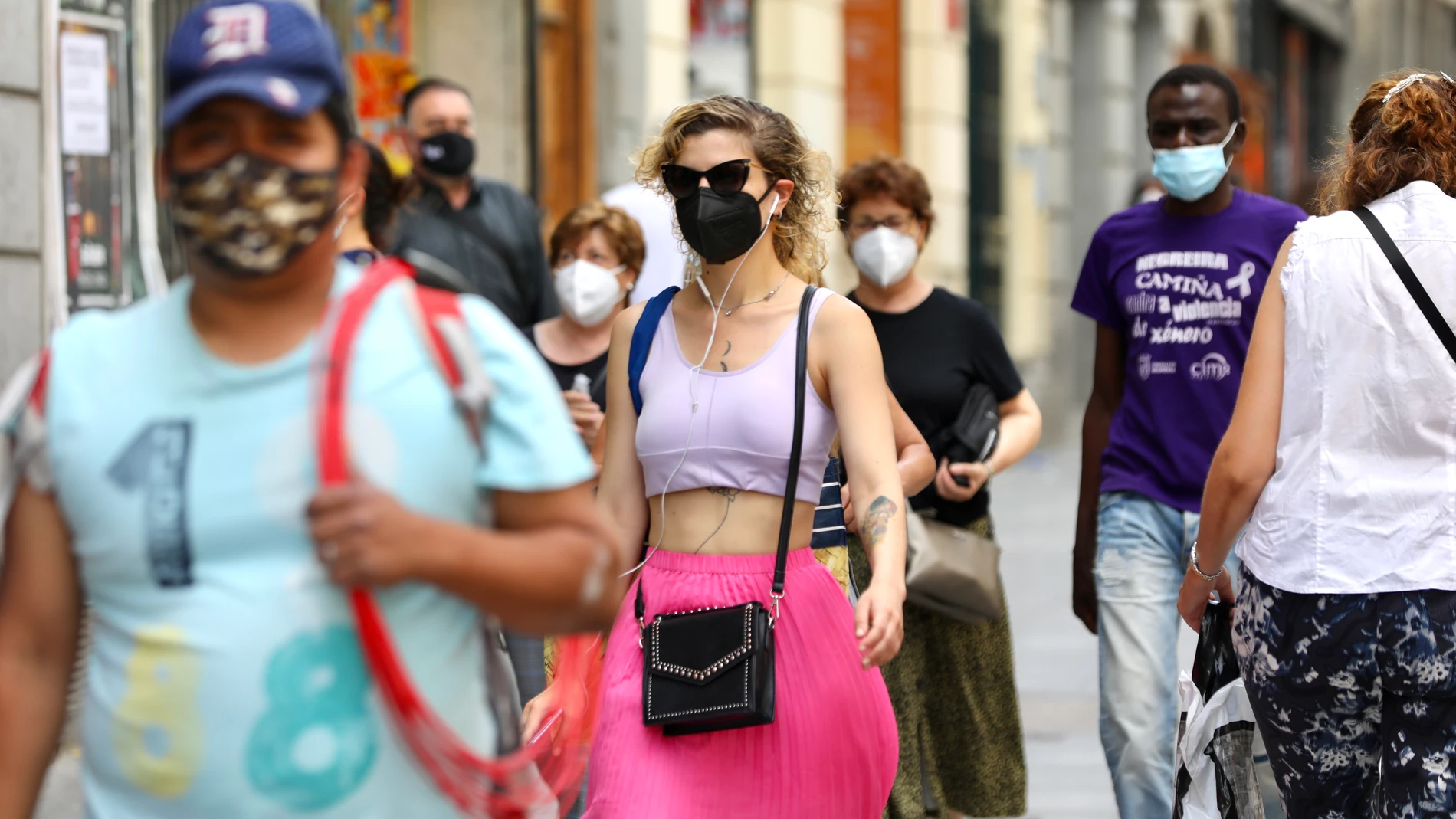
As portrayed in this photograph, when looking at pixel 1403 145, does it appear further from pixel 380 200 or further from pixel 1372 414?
pixel 380 200

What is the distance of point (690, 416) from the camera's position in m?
3.81

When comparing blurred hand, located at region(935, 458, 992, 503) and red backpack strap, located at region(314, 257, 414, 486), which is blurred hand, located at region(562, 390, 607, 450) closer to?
blurred hand, located at region(935, 458, 992, 503)

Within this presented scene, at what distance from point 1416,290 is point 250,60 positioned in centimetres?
225

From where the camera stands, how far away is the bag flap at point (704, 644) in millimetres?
3721

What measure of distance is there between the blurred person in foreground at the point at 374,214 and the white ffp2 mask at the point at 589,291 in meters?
0.71

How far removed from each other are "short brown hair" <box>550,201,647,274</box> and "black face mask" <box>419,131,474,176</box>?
81 centimetres

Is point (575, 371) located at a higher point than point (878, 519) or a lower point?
higher

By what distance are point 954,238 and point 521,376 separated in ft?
53.3

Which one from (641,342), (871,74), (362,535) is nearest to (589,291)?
(641,342)

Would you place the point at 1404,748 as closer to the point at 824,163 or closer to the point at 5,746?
the point at 824,163

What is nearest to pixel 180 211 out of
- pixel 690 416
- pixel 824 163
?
pixel 690 416

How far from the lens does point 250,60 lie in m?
2.20

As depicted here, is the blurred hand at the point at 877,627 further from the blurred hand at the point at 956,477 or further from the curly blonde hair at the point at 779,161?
the blurred hand at the point at 956,477

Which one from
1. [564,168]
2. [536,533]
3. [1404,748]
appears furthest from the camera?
[564,168]
